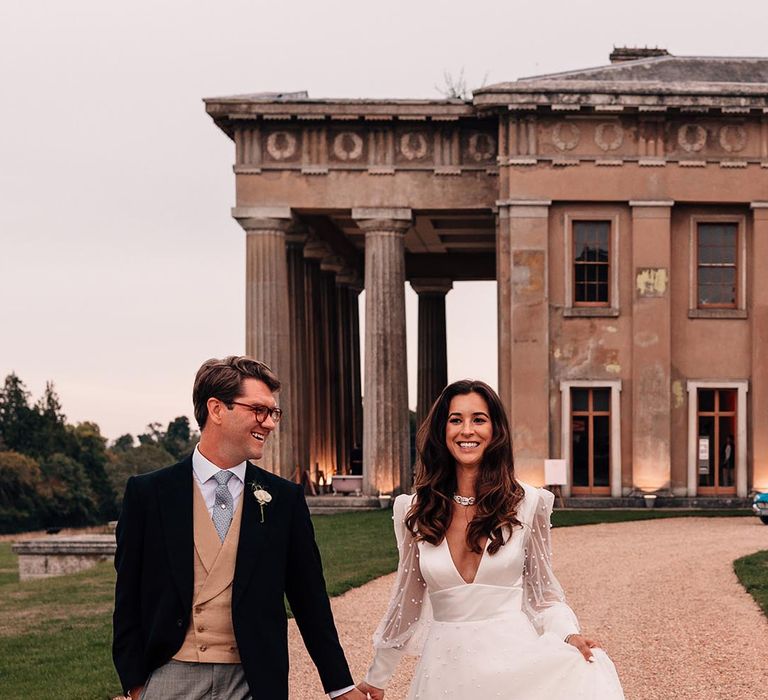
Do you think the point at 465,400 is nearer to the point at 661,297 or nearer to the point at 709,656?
the point at 709,656

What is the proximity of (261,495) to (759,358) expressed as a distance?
3202 cm

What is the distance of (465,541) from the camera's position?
6074mm

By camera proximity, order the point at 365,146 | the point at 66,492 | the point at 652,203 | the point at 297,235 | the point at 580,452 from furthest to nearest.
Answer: the point at 66,492 < the point at 297,235 < the point at 365,146 < the point at 580,452 < the point at 652,203

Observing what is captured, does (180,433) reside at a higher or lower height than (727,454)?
lower

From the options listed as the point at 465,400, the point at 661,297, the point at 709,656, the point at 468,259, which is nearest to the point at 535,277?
the point at 661,297

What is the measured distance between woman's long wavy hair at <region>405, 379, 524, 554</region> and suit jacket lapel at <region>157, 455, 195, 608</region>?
1145mm

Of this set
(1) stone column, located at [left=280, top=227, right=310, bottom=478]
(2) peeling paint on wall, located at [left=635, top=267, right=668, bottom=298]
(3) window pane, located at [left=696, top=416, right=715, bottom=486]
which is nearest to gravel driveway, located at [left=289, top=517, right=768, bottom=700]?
(3) window pane, located at [left=696, top=416, right=715, bottom=486]

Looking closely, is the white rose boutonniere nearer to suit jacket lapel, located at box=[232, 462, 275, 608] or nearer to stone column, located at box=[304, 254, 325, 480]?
suit jacket lapel, located at box=[232, 462, 275, 608]

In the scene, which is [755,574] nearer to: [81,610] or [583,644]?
[81,610]

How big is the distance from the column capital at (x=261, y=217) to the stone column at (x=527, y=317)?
19.1 feet

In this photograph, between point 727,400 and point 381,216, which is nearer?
point 727,400

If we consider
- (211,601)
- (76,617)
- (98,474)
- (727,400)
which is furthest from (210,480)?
(98,474)

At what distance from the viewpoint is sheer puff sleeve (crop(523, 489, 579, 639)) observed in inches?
244

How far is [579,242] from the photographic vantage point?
3609cm
